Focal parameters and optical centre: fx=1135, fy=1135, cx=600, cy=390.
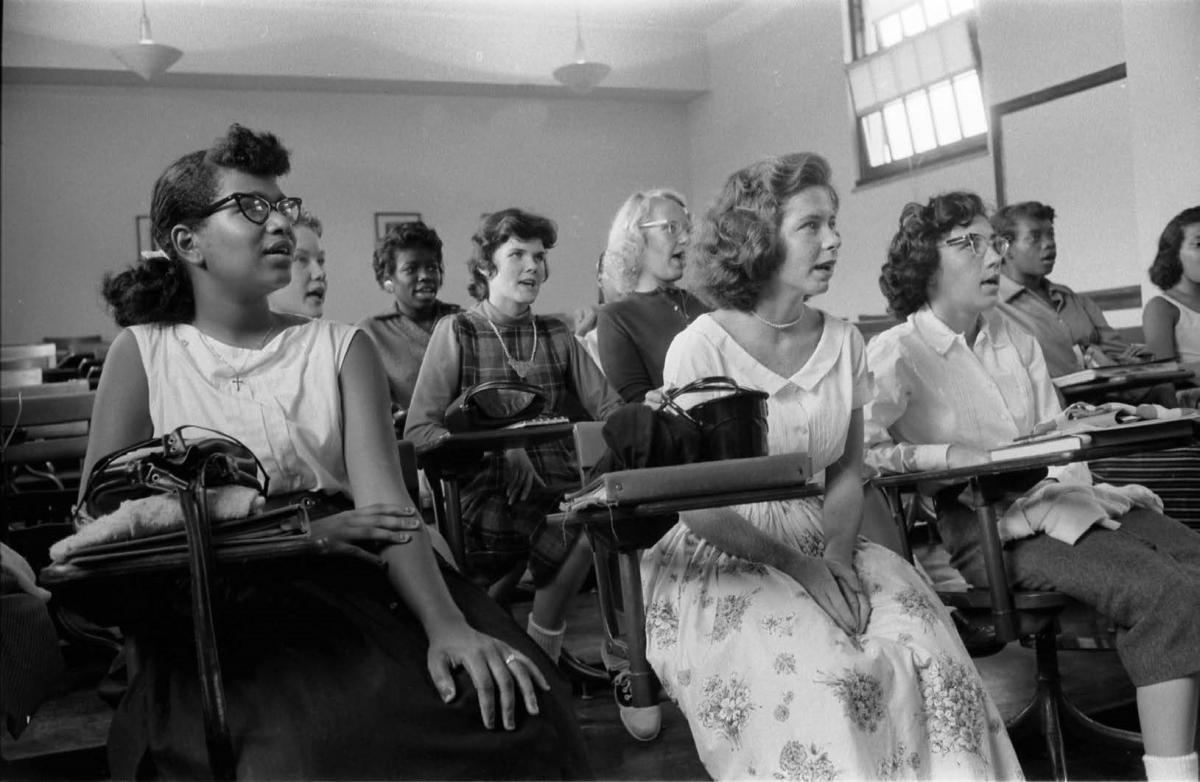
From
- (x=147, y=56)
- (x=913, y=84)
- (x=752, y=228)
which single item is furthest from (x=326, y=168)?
(x=752, y=228)

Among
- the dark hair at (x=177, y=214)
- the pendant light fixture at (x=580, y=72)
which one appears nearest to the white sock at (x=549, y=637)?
the dark hair at (x=177, y=214)

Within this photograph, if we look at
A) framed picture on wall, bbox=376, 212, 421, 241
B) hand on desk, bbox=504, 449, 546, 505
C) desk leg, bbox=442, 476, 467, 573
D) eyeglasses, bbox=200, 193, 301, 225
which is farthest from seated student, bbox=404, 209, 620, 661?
framed picture on wall, bbox=376, 212, 421, 241

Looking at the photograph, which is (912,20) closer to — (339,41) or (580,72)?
(580,72)

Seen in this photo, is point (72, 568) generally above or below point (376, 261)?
below

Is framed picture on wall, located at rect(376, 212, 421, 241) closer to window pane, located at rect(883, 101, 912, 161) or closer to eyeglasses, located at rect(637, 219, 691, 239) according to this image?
window pane, located at rect(883, 101, 912, 161)

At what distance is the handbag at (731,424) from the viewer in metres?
1.54

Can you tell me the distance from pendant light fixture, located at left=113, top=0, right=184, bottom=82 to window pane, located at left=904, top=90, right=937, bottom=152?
4642mm

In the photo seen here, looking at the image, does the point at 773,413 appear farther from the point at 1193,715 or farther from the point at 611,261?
the point at 611,261

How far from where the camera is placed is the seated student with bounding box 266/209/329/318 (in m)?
3.17

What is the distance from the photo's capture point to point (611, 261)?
125 inches

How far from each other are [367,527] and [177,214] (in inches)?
23.6

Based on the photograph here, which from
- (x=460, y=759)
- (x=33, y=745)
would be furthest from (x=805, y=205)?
(x=33, y=745)

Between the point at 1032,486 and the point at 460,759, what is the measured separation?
3.99ft

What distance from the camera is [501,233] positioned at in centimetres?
325
